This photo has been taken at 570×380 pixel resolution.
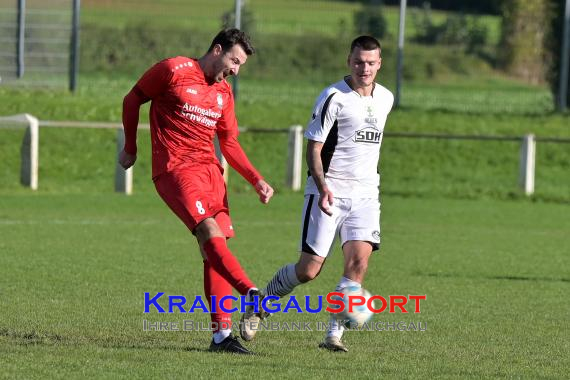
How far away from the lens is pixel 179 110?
8.73 meters

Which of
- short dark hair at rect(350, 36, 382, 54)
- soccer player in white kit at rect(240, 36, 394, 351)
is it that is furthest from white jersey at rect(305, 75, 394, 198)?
short dark hair at rect(350, 36, 382, 54)

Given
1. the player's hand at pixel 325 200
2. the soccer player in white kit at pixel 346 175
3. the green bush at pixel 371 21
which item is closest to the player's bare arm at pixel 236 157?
the soccer player in white kit at pixel 346 175

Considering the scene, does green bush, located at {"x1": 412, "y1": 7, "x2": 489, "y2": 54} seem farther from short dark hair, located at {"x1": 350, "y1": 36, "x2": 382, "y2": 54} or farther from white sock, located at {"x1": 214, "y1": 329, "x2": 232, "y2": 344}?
white sock, located at {"x1": 214, "y1": 329, "x2": 232, "y2": 344}

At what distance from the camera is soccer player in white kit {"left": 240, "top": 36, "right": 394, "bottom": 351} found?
869 centimetres

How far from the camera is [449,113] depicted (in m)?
32.3

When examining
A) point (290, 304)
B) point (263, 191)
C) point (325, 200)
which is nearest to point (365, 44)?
point (325, 200)

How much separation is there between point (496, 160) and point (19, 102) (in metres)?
11.0

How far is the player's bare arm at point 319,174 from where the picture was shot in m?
8.58

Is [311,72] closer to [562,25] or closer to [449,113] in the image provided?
[449,113]

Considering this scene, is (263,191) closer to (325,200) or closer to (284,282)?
(325,200)

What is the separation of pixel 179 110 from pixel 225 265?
116 cm

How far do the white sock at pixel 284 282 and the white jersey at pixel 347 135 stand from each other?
1.88ft

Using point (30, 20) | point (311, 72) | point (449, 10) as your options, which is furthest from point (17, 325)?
point (449, 10)

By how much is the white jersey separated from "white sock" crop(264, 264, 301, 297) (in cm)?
57
